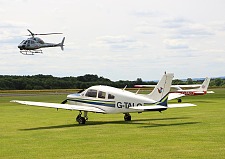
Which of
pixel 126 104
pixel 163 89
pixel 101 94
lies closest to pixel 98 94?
pixel 101 94

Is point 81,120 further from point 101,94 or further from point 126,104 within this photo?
point 126,104

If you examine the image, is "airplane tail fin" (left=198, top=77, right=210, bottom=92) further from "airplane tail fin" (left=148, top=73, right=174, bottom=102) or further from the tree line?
the tree line

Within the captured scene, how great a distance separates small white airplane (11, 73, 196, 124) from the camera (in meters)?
24.8

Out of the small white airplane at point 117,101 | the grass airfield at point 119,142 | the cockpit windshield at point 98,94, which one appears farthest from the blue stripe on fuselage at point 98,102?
the grass airfield at point 119,142

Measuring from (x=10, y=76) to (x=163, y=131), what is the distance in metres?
131

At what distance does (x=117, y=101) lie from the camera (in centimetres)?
2578

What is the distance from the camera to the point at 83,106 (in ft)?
88.6

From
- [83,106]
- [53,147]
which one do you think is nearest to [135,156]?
[53,147]

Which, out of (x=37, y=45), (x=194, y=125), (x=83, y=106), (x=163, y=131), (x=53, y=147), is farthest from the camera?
(x=37, y=45)

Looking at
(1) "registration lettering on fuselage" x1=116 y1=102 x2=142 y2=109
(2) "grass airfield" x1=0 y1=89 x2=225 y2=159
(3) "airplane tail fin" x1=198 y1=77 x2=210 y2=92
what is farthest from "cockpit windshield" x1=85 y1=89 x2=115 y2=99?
(3) "airplane tail fin" x1=198 y1=77 x2=210 y2=92

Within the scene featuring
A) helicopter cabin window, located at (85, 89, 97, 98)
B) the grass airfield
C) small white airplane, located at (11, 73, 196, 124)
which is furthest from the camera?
helicopter cabin window, located at (85, 89, 97, 98)

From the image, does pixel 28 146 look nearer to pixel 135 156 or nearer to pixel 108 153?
pixel 108 153

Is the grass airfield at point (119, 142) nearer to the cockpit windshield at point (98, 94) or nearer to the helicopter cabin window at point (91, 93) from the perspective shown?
the cockpit windshield at point (98, 94)

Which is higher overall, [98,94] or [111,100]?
[98,94]
